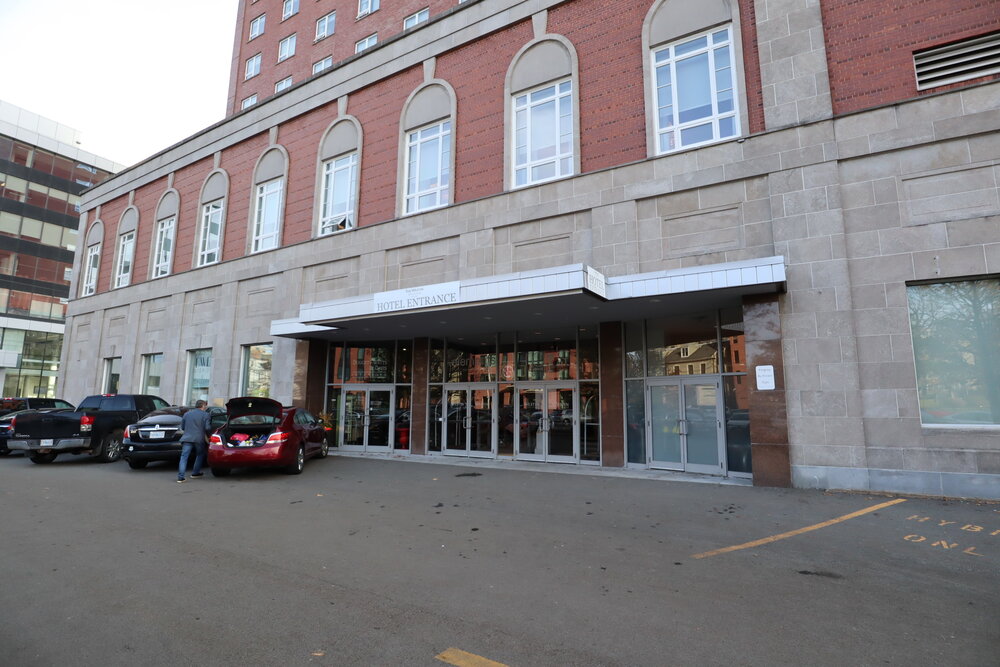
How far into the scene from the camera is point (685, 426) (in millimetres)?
12102

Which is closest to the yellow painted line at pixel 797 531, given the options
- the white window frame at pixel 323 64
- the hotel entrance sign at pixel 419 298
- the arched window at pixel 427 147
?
the hotel entrance sign at pixel 419 298

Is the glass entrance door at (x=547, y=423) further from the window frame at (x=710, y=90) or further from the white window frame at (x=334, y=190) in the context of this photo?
the white window frame at (x=334, y=190)

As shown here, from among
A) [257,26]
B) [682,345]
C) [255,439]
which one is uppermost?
[257,26]

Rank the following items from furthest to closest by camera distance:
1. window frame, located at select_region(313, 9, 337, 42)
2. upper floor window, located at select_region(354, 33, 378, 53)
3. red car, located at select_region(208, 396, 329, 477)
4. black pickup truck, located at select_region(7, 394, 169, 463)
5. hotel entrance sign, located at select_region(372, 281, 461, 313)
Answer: window frame, located at select_region(313, 9, 337, 42) → upper floor window, located at select_region(354, 33, 378, 53) → black pickup truck, located at select_region(7, 394, 169, 463) → hotel entrance sign, located at select_region(372, 281, 461, 313) → red car, located at select_region(208, 396, 329, 477)

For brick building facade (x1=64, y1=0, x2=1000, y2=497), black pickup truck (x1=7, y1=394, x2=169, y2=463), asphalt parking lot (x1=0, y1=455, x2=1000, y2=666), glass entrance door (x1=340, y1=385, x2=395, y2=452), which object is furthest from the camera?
glass entrance door (x1=340, y1=385, x2=395, y2=452)

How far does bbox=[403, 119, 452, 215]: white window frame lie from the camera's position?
16250 millimetres

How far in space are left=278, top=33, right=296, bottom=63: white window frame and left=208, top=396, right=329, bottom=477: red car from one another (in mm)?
23697

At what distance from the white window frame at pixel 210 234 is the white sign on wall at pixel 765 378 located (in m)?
20.5

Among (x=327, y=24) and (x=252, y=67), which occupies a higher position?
(x=327, y=24)

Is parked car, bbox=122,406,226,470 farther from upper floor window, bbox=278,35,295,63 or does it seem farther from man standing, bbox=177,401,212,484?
upper floor window, bbox=278,35,295,63

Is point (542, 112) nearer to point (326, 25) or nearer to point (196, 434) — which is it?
point (196, 434)

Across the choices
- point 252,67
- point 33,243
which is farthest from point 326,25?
point 33,243

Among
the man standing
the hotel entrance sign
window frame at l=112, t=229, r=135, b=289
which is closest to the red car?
the man standing

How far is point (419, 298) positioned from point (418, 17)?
57.3ft
